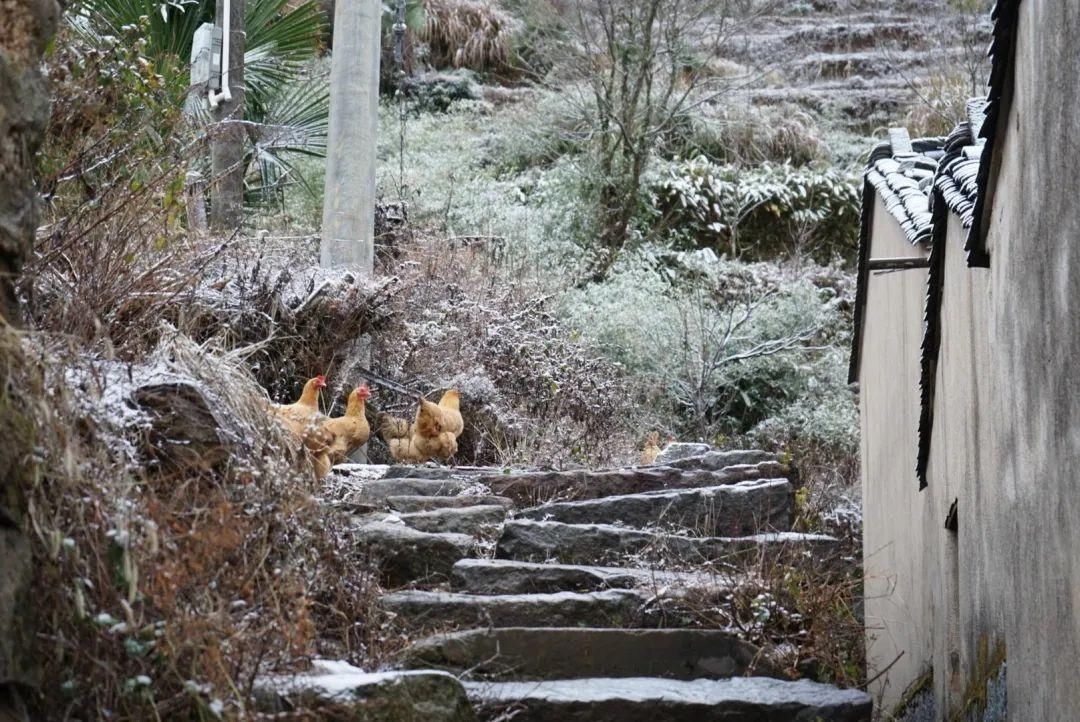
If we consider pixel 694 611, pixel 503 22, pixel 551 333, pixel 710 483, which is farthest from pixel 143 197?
pixel 503 22

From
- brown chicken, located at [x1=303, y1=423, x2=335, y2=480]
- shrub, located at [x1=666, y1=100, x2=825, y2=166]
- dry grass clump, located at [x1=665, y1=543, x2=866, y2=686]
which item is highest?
shrub, located at [x1=666, y1=100, x2=825, y2=166]

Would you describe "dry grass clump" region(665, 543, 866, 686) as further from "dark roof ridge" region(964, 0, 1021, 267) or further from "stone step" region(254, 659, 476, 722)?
"stone step" region(254, 659, 476, 722)

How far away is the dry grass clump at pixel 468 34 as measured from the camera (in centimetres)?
2130

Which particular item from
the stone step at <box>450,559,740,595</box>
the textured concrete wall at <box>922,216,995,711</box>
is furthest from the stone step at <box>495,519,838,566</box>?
the textured concrete wall at <box>922,216,995,711</box>

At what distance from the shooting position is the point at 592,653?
5.02m

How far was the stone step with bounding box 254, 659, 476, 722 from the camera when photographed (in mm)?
3172

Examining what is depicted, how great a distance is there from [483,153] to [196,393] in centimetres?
1451

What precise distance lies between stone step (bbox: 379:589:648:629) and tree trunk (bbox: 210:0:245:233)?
5.21m

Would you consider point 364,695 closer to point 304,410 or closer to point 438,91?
point 304,410

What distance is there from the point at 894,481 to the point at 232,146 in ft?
19.8

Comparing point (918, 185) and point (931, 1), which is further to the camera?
point (931, 1)

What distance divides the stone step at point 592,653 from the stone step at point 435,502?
166cm

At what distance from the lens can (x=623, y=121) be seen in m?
16.0

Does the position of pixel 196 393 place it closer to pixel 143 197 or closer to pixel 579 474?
pixel 143 197
